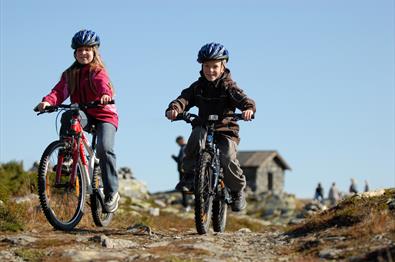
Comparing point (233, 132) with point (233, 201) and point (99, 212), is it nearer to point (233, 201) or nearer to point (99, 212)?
point (233, 201)

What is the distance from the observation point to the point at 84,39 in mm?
9359

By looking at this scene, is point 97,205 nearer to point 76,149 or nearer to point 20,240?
point 76,149

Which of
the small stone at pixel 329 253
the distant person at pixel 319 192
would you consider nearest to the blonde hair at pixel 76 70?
the small stone at pixel 329 253

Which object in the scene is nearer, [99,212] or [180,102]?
[180,102]

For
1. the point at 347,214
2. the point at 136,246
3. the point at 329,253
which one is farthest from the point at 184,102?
the point at 329,253

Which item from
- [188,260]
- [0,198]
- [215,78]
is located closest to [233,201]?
[215,78]

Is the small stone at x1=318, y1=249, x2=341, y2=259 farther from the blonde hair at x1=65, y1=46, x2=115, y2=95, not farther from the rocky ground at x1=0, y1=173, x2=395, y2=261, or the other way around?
the blonde hair at x1=65, y1=46, x2=115, y2=95

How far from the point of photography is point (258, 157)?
7306 centimetres

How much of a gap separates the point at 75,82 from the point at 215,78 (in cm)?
188

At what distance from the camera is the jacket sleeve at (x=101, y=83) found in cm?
938

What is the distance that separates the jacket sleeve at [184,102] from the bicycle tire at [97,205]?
1.44 meters

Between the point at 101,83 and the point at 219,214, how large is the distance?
8.09 feet

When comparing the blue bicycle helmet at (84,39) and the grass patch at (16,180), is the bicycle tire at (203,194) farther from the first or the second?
the grass patch at (16,180)

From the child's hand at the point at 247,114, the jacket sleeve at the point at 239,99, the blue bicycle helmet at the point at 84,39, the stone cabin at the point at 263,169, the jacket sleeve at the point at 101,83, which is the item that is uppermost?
the stone cabin at the point at 263,169
